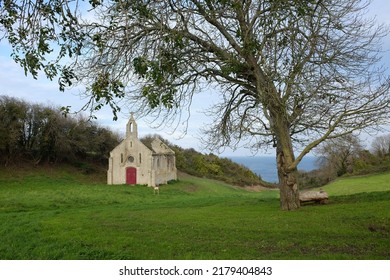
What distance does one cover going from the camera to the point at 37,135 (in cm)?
4809

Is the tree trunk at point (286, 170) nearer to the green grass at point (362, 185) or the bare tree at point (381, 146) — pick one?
the green grass at point (362, 185)

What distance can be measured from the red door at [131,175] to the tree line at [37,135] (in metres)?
7.63

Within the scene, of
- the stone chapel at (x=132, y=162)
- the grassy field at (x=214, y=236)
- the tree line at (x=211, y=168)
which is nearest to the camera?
the grassy field at (x=214, y=236)

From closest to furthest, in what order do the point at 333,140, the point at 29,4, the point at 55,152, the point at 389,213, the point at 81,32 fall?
the point at 29,4 → the point at 81,32 → the point at 389,213 → the point at 333,140 → the point at 55,152

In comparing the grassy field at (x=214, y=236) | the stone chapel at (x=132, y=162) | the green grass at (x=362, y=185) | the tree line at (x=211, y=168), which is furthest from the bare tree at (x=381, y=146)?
the grassy field at (x=214, y=236)

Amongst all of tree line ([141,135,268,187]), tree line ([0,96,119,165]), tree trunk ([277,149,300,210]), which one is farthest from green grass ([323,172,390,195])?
tree line ([0,96,119,165])

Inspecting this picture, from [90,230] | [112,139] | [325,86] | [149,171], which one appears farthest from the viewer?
[112,139]

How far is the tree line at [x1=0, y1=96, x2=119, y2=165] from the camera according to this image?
45562 millimetres

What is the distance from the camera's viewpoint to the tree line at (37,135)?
4556 centimetres

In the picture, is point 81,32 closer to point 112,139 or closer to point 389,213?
point 389,213

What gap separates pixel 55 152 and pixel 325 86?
4159 cm

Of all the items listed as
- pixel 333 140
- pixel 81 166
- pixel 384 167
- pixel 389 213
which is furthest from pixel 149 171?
pixel 389 213

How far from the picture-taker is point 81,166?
49844mm

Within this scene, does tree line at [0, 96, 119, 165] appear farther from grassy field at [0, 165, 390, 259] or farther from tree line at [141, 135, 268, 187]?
grassy field at [0, 165, 390, 259]
